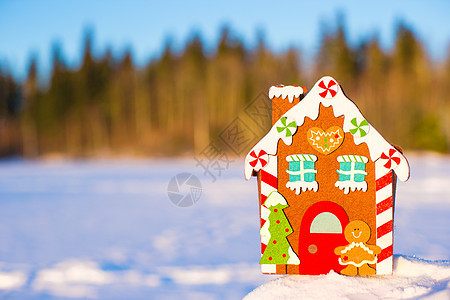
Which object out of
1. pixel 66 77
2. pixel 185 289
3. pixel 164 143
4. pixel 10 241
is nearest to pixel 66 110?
pixel 66 77

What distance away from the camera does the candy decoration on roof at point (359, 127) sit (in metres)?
2.46

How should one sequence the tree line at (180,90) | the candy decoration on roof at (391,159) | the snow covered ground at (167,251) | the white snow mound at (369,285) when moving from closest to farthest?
the white snow mound at (369,285)
the candy decoration on roof at (391,159)
the snow covered ground at (167,251)
the tree line at (180,90)

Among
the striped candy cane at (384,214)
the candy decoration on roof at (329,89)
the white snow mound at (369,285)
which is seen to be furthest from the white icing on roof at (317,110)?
the white snow mound at (369,285)

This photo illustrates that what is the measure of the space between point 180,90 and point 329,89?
34372 mm

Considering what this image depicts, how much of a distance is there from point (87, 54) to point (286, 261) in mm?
41506

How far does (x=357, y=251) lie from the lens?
249 cm

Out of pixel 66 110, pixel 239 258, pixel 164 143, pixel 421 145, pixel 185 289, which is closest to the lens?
pixel 185 289

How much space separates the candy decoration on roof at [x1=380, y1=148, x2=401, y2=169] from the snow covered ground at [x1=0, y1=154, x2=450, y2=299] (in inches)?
29.0

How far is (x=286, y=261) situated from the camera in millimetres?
2520

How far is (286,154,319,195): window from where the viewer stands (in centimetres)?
250

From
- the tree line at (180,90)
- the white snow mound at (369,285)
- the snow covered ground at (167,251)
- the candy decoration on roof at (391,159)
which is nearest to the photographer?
the white snow mound at (369,285)

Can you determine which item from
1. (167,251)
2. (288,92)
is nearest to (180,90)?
(167,251)

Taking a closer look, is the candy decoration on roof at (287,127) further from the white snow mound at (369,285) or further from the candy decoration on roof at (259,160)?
the white snow mound at (369,285)

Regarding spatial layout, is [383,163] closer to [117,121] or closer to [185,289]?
[185,289]
